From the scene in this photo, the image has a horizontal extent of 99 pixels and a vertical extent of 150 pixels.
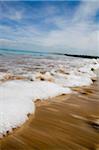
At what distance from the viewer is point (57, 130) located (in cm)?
343

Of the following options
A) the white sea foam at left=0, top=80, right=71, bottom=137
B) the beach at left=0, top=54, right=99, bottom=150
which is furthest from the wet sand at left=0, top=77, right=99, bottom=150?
the white sea foam at left=0, top=80, right=71, bottom=137

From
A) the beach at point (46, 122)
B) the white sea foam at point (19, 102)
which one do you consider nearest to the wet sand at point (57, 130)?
the beach at point (46, 122)

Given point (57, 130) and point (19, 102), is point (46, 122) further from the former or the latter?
point (19, 102)

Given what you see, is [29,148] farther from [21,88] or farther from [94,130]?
[21,88]

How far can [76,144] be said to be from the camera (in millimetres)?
3006

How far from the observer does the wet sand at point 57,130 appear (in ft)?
9.63

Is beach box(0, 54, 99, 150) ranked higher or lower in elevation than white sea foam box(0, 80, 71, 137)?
lower

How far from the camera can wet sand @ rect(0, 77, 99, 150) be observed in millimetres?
2936

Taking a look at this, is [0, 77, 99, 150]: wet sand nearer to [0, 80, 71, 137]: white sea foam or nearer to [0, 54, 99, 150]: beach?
[0, 54, 99, 150]: beach

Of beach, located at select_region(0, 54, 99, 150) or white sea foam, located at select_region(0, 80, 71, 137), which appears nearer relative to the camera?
beach, located at select_region(0, 54, 99, 150)

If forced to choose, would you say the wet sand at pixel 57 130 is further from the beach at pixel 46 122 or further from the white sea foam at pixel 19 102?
the white sea foam at pixel 19 102

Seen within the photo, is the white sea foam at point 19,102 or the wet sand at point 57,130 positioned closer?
the wet sand at point 57,130

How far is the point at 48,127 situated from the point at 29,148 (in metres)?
0.76

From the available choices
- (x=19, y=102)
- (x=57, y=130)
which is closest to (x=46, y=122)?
(x=57, y=130)
